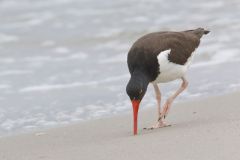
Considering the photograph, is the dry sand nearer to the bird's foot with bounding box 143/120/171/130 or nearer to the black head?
the bird's foot with bounding box 143/120/171/130

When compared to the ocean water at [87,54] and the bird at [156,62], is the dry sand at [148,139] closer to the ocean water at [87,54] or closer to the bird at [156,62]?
the bird at [156,62]

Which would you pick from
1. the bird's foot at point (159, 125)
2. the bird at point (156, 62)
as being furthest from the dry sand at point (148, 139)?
the bird at point (156, 62)

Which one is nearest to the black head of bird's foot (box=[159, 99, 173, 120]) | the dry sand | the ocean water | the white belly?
the white belly

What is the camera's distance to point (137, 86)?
23.8 ft

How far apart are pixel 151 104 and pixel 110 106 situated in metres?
0.55

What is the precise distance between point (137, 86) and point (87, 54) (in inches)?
201

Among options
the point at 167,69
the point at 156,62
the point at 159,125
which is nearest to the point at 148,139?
the point at 159,125

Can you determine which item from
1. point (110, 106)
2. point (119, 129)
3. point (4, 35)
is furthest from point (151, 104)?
point (4, 35)

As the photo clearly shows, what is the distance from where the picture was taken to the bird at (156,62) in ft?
24.0

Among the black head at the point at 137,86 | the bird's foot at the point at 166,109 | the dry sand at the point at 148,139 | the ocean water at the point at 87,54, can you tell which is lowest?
the dry sand at the point at 148,139

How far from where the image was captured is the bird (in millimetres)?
7305

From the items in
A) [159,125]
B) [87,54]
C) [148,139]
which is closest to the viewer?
[148,139]

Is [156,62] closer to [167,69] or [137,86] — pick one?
[167,69]

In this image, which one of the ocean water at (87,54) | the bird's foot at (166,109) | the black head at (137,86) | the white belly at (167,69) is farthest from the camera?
the ocean water at (87,54)
